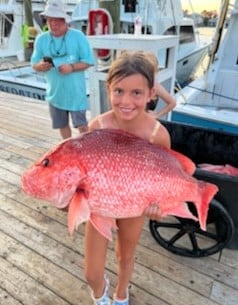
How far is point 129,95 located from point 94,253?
2.31ft

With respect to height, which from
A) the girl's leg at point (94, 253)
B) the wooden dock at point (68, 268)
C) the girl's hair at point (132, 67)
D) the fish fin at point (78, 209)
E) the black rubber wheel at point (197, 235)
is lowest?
the wooden dock at point (68, 268)

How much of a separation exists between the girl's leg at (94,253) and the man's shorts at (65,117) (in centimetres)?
183

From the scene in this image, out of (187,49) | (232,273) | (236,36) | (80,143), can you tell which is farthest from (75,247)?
(187,49)

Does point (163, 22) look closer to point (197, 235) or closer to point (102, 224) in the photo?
point (197, 235)

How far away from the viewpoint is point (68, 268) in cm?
194

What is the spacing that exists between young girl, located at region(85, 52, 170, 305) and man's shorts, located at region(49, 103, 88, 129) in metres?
1.74

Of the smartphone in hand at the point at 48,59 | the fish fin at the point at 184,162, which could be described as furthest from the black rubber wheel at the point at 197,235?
the smartphone in hand at the point at 48,59

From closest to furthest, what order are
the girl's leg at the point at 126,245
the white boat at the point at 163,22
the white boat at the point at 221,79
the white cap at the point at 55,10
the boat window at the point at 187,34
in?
the girl's leg at the point at 126,245
the white cap at the point at 55,10
the white boat at the point at 221,79
the white boat at the point at 163,22
the boat window at the point at 187,34

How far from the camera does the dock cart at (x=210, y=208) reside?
6.03 ft

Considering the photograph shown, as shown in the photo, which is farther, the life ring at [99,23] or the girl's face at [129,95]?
the life ring at [99,23]

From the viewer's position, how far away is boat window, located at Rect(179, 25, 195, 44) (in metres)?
10.8

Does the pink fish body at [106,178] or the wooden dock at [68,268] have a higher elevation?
the pink fish body at [106,178]

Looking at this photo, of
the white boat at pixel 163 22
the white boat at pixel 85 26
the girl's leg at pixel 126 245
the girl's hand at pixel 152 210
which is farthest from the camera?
the white boat at pixel 163 22

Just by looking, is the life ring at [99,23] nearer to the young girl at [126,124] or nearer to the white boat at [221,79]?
the white boat at [221,79]
